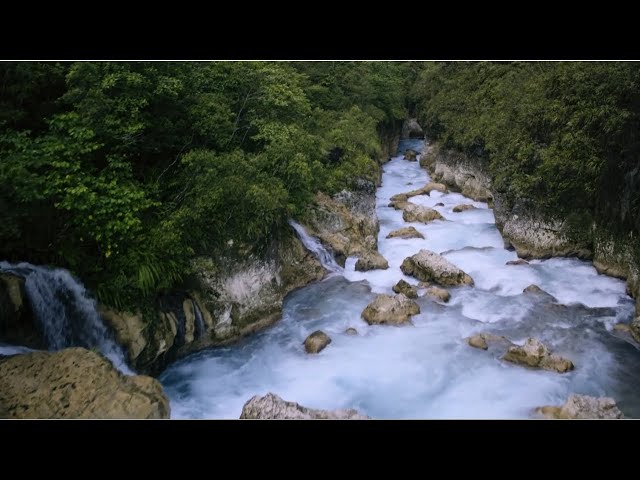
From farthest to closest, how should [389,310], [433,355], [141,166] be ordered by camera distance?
[389,310] < [141,166] < [433,355]

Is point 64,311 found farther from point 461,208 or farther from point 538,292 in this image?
point 461,208

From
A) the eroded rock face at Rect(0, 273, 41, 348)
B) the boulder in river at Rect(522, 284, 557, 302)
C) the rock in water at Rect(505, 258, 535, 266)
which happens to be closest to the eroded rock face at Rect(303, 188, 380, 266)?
the rock in water at Rect(505, 258, 535, 266)

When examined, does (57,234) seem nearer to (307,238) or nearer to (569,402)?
(307,238)

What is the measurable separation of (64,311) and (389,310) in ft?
19.9

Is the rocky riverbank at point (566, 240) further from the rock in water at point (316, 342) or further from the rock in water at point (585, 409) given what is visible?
the rock in water at point (316, 342)

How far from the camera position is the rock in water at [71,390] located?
581 cm

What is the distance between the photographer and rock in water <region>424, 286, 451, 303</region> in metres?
11.2

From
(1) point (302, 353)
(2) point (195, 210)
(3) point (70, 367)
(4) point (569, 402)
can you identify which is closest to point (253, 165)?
(2) point (195, 210)

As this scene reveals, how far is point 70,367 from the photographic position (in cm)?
621

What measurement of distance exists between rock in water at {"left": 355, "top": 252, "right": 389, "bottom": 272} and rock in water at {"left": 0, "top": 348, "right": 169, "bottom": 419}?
24.0ft

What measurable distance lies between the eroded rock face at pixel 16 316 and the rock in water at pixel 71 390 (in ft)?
2.00

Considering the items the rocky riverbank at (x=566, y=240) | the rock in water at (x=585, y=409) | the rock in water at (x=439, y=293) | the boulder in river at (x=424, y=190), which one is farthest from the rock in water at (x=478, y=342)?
the boulder in river at (x=424, y=190)

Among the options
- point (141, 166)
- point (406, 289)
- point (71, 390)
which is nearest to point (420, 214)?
point (406, 289)

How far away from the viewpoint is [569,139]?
509 inches
